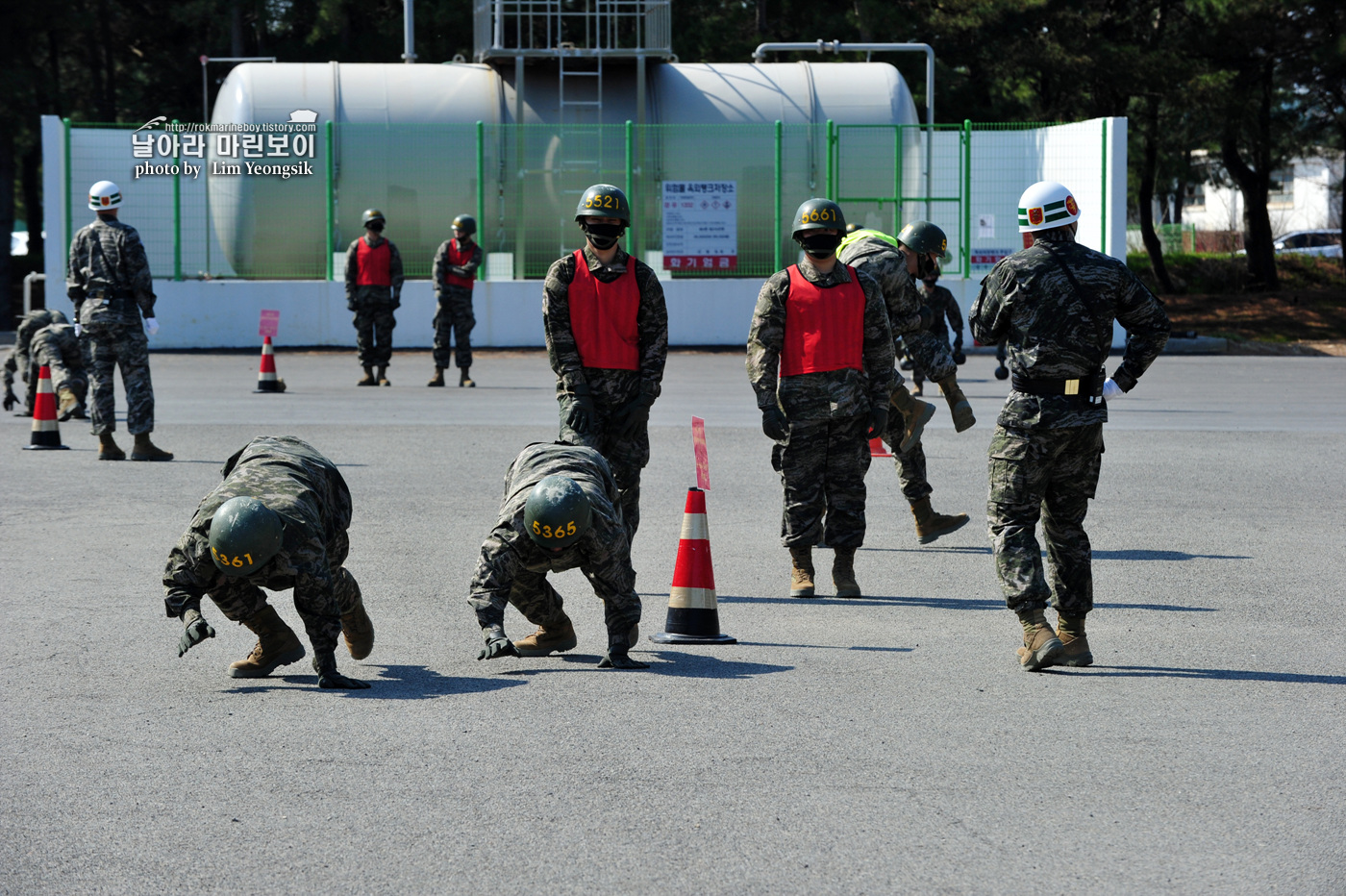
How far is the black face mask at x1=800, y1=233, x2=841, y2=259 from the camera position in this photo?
26.8ft

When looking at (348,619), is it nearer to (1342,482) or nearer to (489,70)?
(1342,482)

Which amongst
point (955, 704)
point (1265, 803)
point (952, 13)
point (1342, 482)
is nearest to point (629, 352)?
point (955, 704)

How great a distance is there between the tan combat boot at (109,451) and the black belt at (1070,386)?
344 inches

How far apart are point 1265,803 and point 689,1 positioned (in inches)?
1379

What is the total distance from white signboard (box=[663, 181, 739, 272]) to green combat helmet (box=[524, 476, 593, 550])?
20680 mm

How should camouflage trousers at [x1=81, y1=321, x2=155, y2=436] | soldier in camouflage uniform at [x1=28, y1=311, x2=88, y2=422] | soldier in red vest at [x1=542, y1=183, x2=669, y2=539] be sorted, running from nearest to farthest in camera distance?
soldier in red vest at [x1=542, y1=183, x2=669, y2=539] < camouflage trousers at [x1=81, y1=321, x2=155, y2=436] < soldier in camouflage uniform at [x1=28, y1=311, x2=88, y2=422]

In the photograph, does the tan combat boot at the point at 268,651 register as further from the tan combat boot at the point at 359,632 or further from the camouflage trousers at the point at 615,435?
the camouflage trousers at the point at 615,435

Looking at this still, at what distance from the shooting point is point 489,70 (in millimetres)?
27375

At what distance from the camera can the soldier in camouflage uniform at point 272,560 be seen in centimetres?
582

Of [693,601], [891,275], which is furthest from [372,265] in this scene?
[693,601]

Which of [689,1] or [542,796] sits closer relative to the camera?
[542,796]

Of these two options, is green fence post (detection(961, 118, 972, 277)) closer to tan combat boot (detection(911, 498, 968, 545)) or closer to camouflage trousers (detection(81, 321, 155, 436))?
camouflage trousers (detection(81, 321, 155, 436))

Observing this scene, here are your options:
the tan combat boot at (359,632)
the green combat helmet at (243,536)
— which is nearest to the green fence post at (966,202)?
the tan combat boot at (359,632)

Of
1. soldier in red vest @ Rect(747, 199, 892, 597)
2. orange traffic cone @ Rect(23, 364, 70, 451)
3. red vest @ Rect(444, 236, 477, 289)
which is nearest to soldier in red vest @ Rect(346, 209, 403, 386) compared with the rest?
red vest @ Rect(444, 236, 477, 289)
